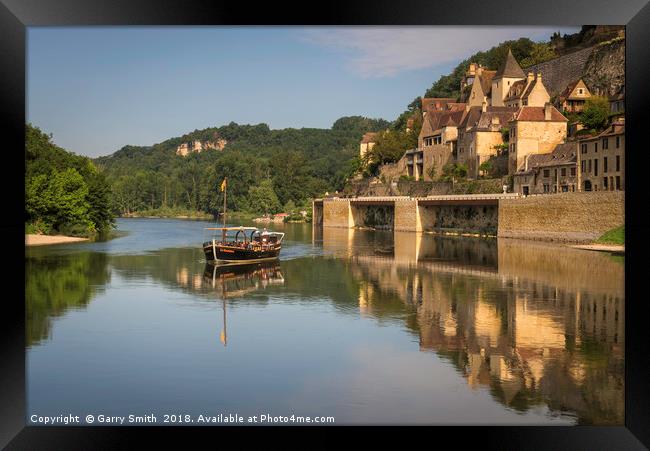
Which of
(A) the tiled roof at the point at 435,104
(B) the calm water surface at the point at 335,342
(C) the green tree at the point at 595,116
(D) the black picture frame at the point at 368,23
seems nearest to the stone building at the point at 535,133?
(C) the green tree at the point at 595,116

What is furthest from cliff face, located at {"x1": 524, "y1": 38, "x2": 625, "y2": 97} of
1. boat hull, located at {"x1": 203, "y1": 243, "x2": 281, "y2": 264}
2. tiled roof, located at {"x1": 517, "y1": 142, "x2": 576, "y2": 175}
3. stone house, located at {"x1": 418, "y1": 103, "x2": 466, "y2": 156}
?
boat hull, located at {"x1": 203, "y1": 243, "x2": 281, "y2": 264}

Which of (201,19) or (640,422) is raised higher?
(201,19)

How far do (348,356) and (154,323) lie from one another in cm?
465

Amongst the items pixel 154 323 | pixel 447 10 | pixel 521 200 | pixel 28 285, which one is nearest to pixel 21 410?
pixel 447 10

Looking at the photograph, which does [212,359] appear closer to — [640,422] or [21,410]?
[21,410]

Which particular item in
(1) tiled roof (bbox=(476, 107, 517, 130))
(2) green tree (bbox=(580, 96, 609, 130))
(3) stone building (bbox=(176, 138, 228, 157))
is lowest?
(2) green tree (bbox=(580, 96, 609, 130))

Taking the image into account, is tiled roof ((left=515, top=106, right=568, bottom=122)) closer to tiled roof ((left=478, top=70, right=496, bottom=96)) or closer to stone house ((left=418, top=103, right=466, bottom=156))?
stone house ((left=418, top=103, right=466, bottom=156))

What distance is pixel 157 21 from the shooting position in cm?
769

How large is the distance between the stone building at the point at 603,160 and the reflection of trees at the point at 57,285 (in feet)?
66.9

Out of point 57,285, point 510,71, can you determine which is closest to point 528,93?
point 510,71

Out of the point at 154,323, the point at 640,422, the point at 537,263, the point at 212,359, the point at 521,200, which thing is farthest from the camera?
the point at 521,200

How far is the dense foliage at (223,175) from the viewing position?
80062 mm

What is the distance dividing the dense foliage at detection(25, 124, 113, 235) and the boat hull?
41.6ft

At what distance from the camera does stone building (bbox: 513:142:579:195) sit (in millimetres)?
36906
